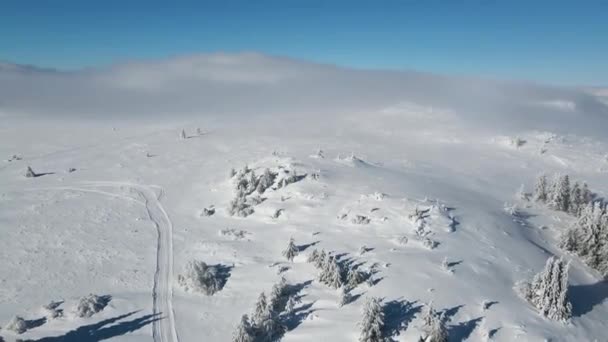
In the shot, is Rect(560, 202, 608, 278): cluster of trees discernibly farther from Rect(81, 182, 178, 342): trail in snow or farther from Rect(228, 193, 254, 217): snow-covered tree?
Rect(81, 182, 178, 342): trail in snow

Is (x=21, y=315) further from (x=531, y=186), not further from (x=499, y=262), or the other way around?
(x=531, y=186)

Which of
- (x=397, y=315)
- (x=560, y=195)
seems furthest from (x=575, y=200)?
(x=397, y=315)

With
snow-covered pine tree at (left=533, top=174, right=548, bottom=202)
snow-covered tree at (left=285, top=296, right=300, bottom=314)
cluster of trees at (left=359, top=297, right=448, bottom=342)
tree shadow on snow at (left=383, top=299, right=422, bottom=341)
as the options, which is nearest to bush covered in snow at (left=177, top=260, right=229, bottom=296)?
snow-covered tree at (left=285, top=296, right=300, bottom=314)

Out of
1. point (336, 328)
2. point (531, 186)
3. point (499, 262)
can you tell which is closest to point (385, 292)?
point (336, 328)

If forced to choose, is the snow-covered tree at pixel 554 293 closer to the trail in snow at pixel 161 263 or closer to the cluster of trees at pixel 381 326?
the cluster of trees at pixel 381 326

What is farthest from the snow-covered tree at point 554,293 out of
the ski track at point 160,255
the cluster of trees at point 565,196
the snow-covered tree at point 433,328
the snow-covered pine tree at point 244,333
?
the ski track at point 160,255

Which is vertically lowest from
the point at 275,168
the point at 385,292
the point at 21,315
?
the point at 21,315
